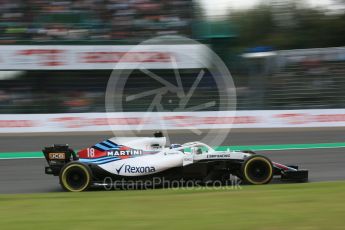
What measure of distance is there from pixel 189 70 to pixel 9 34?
223 inches

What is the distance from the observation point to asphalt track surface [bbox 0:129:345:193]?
30.7 ft

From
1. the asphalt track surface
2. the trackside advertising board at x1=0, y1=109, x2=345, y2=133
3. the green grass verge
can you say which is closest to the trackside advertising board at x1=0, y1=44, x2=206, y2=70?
the trackside advertising board at x1=0, y1=109, x2=345, y2=133

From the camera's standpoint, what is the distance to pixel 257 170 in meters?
8.00

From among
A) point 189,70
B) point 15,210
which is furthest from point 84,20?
point 15,210

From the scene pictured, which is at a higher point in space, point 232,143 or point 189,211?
point 232,143

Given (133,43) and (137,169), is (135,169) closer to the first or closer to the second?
(137,169)

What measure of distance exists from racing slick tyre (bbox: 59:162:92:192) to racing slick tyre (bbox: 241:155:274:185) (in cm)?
217

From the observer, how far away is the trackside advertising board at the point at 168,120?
16062 mm

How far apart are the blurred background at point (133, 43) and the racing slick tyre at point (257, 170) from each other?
8925 millimetres

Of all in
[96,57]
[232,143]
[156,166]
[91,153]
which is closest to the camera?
[156,166]

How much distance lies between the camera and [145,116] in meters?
16.6

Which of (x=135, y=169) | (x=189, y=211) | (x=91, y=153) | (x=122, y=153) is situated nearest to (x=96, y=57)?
Result: (x=91, y=153)

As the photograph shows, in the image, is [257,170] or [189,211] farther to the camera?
[257,170]

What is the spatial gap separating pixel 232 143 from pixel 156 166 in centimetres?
641
